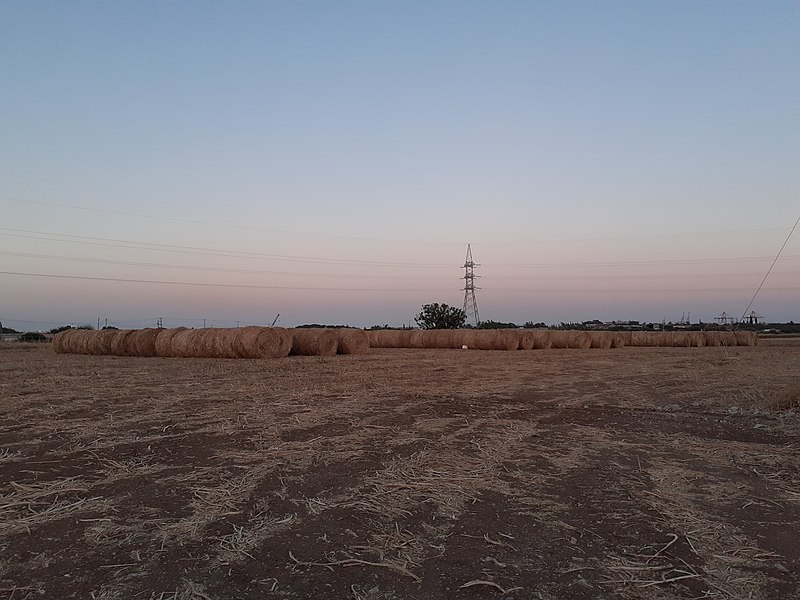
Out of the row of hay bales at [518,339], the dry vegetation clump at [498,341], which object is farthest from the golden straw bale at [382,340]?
the dry vegetation clump at [498,341]

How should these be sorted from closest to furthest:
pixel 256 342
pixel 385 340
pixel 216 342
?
pixel 256 342 → pixel 216 342 → pixel 385 340

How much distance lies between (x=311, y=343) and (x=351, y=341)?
1904mm

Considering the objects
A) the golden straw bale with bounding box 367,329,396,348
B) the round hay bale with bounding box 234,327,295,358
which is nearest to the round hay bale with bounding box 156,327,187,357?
the round hay bale with bounding box 234,327,295,358

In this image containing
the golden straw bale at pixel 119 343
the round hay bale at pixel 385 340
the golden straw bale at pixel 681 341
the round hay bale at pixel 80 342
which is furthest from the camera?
the golden straw bale at pixel 681 341

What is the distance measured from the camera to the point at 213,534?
9.47 feet

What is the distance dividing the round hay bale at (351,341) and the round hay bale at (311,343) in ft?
3.16

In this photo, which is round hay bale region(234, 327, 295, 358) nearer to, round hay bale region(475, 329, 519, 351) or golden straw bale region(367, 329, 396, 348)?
round hay bale region(475, 329, 519, 351)

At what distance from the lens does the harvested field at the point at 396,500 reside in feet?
7.99

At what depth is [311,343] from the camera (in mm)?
19094

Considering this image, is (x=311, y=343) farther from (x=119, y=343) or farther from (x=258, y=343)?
(x=119, y=343)

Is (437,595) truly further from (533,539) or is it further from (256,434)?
(256,434)

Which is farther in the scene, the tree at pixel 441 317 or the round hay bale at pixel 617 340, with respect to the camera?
the tree at pixel 441 317

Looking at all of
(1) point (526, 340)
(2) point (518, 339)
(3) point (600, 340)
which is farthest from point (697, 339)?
(2) point (518, 339)

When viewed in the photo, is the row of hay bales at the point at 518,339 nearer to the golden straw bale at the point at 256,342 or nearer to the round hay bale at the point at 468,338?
the round hay bale at the point at 468,338
